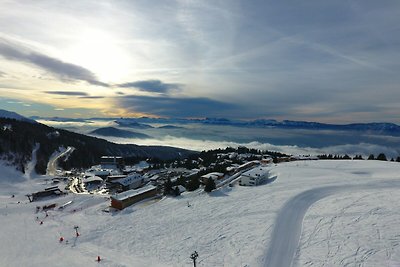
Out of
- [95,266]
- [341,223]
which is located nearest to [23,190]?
[95,266]

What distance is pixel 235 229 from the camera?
31859 mm

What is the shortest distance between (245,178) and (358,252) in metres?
35.1

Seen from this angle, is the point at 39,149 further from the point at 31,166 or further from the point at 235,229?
the point at 235,229

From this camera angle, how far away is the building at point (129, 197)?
169 feet

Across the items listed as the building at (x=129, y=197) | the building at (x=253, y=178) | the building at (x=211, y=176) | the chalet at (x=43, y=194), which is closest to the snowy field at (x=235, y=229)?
the building at (x=129, y=197)

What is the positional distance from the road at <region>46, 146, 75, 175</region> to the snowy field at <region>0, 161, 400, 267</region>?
183 ft

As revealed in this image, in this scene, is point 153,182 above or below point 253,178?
below

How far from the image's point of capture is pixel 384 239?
24.0 meters

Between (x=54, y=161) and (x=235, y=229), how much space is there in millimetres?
117175

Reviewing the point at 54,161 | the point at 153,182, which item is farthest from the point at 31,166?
the point at 153,182

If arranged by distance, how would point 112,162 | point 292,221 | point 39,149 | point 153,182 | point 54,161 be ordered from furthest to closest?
1. point 112,162
2. point 39,149
3. point 54,161
4. point 153,182
5. point 292,221

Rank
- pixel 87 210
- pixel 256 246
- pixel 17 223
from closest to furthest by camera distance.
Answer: pixel 256 246 → pixel 17 223 → pixel 87 210

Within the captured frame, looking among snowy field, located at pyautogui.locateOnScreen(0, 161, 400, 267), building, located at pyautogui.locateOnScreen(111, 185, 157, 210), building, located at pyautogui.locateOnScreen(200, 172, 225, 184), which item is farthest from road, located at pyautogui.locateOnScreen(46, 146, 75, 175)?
building, located at pyautogui.locateOnScreen(200, 172, 225, 184)

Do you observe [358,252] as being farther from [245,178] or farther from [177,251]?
[245,178]
